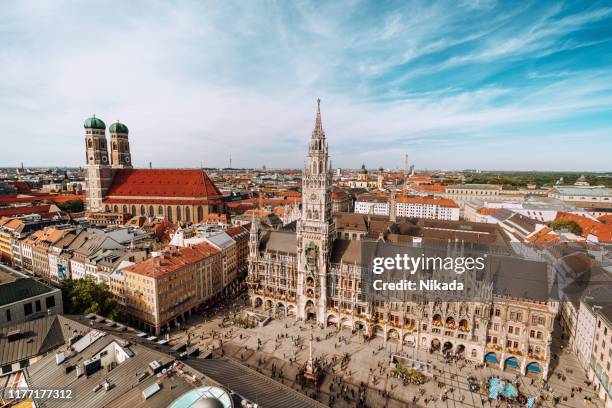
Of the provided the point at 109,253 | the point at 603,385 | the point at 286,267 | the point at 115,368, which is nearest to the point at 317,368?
the point at 286,267

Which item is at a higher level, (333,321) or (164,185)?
(164,185)

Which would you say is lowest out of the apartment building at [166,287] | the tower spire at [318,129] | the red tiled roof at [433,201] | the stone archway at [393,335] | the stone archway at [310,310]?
the stone archway at [393,335]

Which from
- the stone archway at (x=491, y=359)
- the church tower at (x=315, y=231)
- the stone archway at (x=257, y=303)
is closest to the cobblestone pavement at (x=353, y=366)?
the stone archway at (x=491, y=359)

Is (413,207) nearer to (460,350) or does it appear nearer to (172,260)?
(460,350)

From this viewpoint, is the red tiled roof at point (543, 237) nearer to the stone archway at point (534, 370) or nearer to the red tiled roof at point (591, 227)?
the red tiled roof at point (591, 227)

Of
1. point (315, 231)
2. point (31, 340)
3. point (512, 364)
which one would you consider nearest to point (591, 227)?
point (512, 364)

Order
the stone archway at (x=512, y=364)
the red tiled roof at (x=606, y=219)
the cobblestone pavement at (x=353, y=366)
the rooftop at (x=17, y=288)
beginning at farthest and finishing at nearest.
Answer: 1. the red tiled roof at (x=606, y=219)
2. the stone archway at (x=512, y=364)
3. the rooftop at (x=17, y=288)
4. the cobblestone pavement at (x=353, y=366)

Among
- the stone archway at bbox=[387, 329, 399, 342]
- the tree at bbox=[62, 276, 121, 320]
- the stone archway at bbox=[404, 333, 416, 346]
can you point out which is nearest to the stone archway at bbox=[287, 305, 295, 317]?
the stone archway at bbox=[387, 329, 399, 342]
